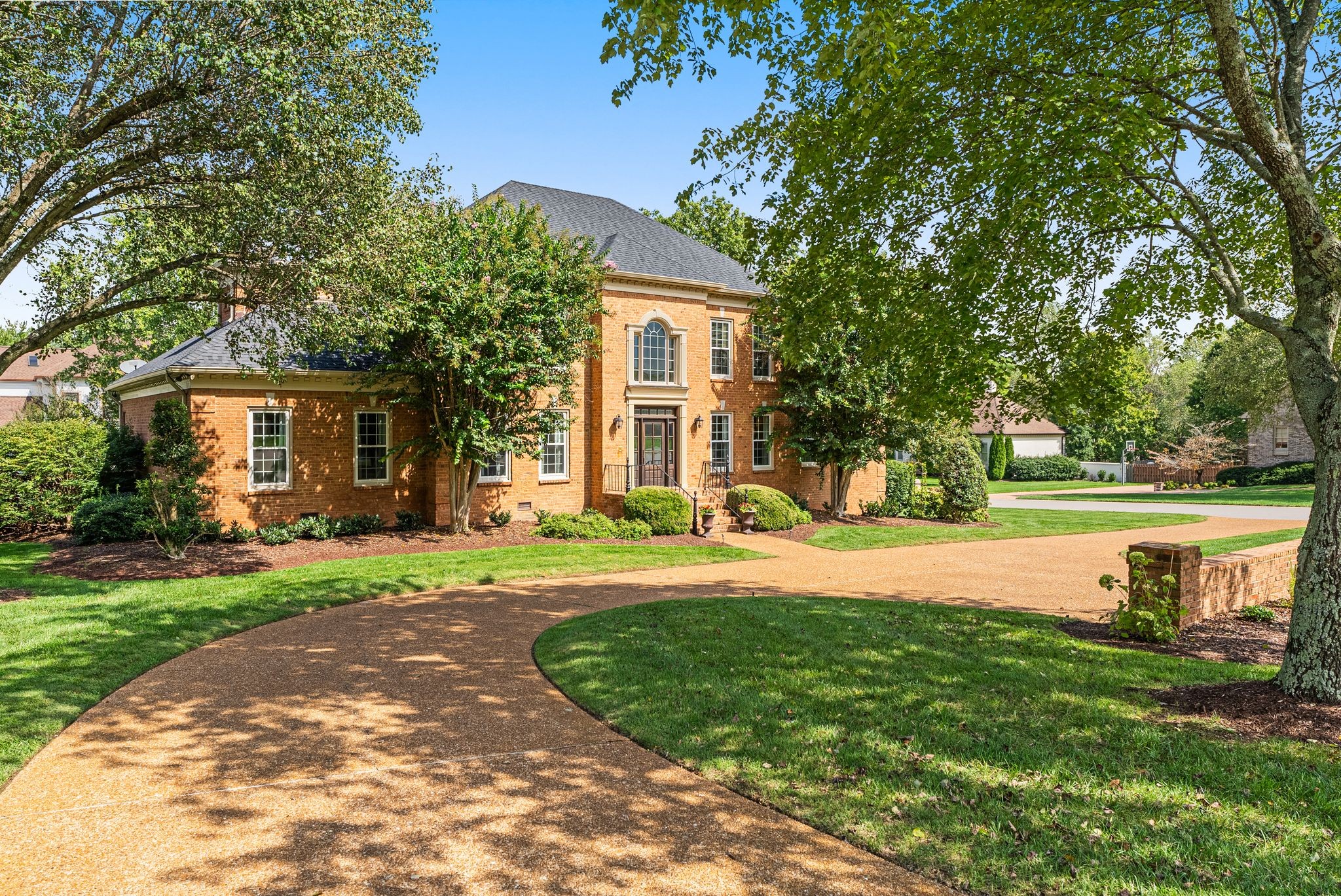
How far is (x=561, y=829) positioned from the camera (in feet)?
13.4

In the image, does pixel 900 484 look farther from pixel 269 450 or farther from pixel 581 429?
pixel 269 450

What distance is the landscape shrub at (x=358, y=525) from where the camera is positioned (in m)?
16.8

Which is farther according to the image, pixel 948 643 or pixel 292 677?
pixel 948 643

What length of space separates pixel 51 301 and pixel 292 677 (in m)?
11.7

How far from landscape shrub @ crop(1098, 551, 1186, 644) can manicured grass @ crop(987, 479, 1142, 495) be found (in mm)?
30210

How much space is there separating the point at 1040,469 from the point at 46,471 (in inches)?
1870

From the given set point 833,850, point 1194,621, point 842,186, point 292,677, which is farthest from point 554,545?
point 833,850

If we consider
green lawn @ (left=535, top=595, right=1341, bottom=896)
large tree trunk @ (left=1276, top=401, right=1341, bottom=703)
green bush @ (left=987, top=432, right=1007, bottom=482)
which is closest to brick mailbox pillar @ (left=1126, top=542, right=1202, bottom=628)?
green lawn @ (left=535, top=595, right=1341, bottom=896)

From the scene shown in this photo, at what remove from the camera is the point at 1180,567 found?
7844 mm

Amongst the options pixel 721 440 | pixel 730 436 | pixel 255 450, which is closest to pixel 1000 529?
pixel 730 436

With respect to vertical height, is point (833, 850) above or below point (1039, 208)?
below

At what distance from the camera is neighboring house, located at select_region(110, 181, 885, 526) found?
16.4m

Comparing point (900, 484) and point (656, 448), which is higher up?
point (656, 448)

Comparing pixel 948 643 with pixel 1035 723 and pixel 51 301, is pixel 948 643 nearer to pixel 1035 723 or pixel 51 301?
pixel 1035 723
